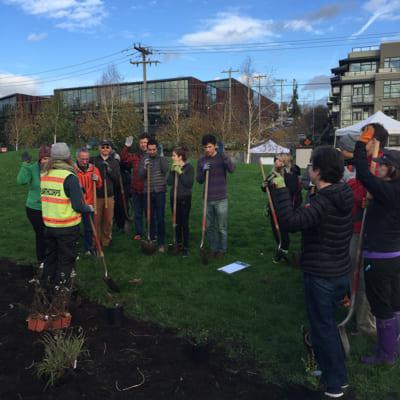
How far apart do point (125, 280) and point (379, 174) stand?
3.99 m

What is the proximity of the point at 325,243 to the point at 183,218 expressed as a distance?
440 centimetres

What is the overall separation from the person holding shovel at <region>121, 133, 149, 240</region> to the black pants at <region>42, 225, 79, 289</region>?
9.14ft

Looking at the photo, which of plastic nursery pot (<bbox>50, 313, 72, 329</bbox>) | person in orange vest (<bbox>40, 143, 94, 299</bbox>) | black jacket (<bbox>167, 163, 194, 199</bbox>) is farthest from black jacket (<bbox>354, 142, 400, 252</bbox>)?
black jacket (<bbox>167, 163, 194, 199</bbox>)

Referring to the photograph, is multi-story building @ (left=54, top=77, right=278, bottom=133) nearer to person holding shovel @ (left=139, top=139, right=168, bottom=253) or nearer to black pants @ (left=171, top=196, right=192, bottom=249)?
person holding shovel @ (left=139, top=139, right=168, bottom=253)

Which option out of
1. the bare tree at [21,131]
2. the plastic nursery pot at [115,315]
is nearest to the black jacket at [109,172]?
the plastic nursery pot at [115,315]

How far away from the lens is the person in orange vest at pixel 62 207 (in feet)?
15.0

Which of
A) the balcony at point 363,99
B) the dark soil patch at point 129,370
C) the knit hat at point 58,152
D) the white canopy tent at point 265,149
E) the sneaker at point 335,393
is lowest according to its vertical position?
the dark soil patch at point 129,370

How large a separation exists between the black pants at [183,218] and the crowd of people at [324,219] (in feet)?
0.12

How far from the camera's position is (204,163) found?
6.81 meters

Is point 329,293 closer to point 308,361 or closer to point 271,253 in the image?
point 308,361

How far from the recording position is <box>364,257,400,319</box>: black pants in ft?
10.9

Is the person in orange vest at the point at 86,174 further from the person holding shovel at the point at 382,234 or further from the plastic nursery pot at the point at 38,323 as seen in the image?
the person holding shovel at the point at 382,234

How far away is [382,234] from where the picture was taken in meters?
3.34

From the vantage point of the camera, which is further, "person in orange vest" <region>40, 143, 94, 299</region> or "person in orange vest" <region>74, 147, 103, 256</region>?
"person in orange vest" <region>74, 147, 103, 256</region>
